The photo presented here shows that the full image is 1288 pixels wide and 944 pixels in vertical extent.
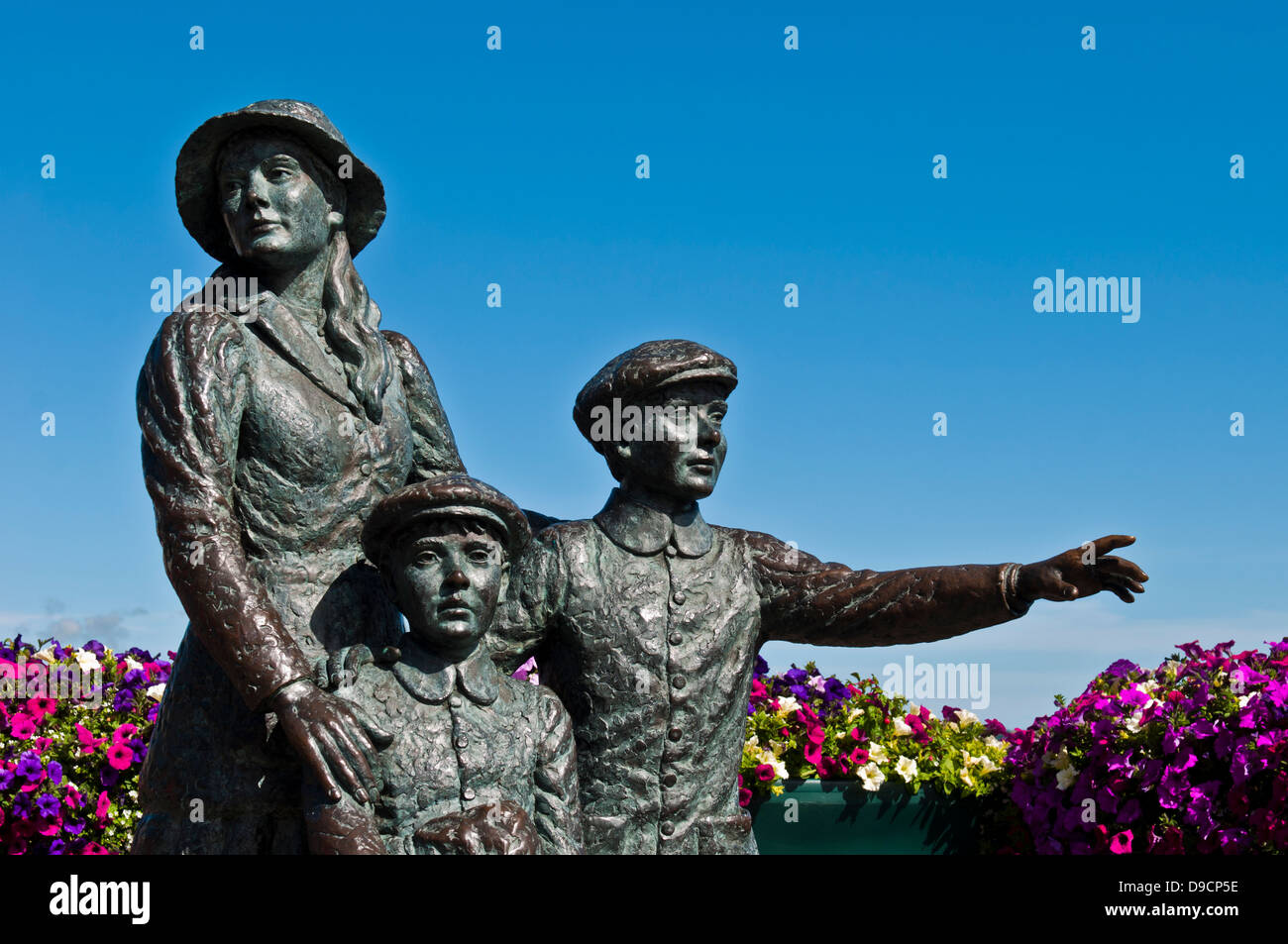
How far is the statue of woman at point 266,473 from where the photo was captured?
151 inches

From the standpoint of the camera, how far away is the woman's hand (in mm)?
3721

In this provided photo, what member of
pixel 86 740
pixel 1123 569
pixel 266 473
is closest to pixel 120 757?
pixel 86 740

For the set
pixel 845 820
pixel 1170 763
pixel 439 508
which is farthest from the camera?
pixel 845 820

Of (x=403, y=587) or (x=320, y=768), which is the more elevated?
(x=403, y=587)

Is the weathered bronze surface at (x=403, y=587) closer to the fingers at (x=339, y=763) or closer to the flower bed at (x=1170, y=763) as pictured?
the fingers at (x=339, y=763)

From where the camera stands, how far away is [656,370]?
177 inches

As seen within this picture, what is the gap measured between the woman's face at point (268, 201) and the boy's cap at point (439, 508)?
2.84ft

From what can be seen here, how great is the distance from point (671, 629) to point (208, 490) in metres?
1.41

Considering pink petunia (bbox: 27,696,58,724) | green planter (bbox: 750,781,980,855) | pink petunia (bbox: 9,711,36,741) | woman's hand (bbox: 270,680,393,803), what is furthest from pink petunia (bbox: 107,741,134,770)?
woman's hand (bbox: 270,680,393,803)

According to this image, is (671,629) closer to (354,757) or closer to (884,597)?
(884,597)

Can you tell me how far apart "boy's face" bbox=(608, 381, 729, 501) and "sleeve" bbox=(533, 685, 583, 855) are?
2.60ft

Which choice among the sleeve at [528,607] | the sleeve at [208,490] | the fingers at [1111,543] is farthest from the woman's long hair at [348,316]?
the fingers at [1111,543]
